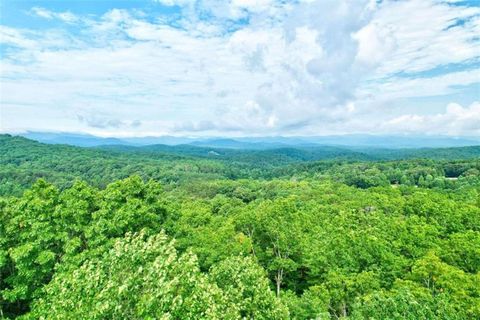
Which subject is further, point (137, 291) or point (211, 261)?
point (211, 261)

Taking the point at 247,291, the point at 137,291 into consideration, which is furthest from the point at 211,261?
the point at 137,291

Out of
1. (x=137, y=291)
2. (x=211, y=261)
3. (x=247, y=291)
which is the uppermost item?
(x=137, y=291)

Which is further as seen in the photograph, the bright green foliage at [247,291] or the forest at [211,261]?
the bright green foliage at [247,291]

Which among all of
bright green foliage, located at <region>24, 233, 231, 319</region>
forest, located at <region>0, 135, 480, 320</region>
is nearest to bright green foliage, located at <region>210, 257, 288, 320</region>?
forest, located at <region>0, 135, 480, 320</region>

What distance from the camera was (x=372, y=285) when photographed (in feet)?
72.8

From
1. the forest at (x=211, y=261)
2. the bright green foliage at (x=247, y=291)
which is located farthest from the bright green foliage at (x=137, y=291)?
the bright green foliage at (x=247, y=291)

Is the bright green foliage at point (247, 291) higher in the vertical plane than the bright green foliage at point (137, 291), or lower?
lower

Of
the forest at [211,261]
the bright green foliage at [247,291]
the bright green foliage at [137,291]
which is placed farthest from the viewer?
the bright green foliage at [247,291]

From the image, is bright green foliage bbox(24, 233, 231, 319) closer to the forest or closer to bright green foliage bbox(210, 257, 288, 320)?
the forest

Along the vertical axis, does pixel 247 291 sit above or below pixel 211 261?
above

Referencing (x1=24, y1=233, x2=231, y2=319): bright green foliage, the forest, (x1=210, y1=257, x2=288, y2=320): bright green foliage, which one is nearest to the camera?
(x1=24, y1=233, x2=231, y2=319): bright green foliage

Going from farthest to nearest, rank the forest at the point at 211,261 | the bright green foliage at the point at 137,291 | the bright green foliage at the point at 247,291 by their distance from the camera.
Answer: the bright green foliage at the point at 247,291 → the forest at the point at 211,261 → the bright green foliage at the point at 137,291

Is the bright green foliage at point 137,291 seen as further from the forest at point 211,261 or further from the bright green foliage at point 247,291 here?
the bright green foliage at point 247,291

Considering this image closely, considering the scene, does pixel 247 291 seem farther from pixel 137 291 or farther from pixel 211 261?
pixel 211 261
